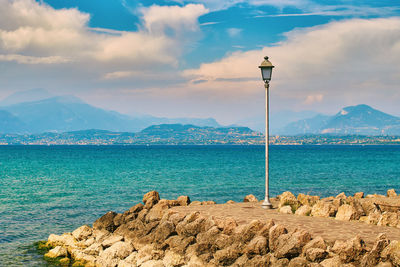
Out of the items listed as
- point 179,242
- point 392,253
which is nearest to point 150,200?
A: point 179,242

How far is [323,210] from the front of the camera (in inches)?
708

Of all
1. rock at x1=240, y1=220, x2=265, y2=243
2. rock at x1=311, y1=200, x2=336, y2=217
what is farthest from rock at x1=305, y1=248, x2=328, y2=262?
rock at x1=311, y1=200, x2=336, y2=217

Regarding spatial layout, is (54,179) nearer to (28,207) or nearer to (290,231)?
(28,207)

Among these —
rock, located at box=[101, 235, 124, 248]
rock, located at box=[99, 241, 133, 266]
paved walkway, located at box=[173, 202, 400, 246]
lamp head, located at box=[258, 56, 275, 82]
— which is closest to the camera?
paved walkway, located at box=[173, 202, 400, 246]

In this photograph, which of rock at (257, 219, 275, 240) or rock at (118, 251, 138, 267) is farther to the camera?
rock at (118, 251, 138, 267)

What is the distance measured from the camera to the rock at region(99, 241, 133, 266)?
17.5 m

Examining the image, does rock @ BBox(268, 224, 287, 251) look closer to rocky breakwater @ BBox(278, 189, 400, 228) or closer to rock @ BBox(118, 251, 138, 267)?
rocky breakwater @ BBox(278, 189, 400, 228)

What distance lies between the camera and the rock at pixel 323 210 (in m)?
17.9

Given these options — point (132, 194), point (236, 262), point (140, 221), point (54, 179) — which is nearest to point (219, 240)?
point (236, 262)

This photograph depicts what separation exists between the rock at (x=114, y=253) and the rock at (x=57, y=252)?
2.32m

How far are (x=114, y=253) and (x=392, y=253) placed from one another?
10.3 metres

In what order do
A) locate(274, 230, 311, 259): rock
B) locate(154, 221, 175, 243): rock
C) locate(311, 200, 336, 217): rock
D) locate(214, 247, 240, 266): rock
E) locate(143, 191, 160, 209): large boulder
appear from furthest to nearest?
locate(143, 191, 160, 209): large boulder
locate(311, 200, 336, 217): rock
locate(154, 221, 175, 243): rock
locate(214, 247, 240, 266): rock
locate(274, 230, 311, 259): rock

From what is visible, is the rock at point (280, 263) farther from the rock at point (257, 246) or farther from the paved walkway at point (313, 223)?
the paved walkway at point (313, 223)

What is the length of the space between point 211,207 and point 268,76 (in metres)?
6.76
